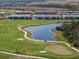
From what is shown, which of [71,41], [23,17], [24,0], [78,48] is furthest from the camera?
[24,0]

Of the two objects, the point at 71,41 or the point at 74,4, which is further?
the point at 74,4

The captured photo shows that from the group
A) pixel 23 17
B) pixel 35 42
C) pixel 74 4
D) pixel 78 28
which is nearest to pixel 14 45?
pixel 35 42

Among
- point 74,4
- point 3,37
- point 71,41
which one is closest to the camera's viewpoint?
point 71,41

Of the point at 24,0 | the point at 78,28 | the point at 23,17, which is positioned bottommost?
the point at 24,0

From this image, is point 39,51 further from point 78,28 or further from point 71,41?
point 78,28

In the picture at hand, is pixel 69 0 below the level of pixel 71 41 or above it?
below

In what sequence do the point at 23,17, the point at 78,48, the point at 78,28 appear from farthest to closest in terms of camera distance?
the point at 23,17
the point at 78,28
the point at 78,48

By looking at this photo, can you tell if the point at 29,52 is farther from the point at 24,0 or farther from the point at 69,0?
the point at 24,0

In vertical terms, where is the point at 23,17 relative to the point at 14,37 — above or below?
below

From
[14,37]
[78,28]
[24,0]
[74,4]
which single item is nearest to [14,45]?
[14,37]
